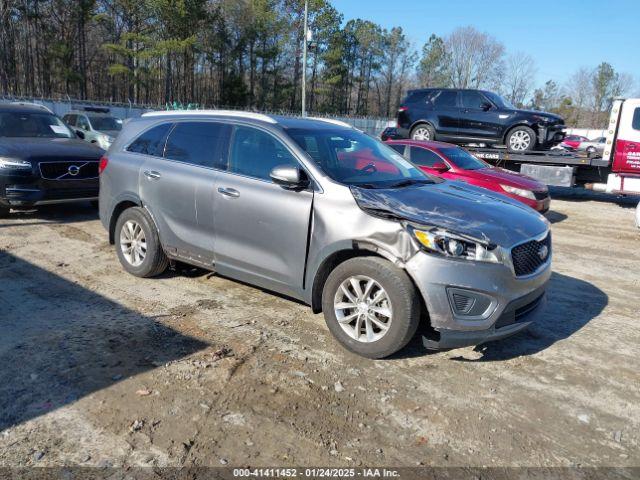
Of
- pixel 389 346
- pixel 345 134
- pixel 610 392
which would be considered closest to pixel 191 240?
pixel 345 134

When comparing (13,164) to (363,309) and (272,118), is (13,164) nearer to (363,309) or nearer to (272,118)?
→ (272,118)

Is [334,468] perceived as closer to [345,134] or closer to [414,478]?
[414,478]

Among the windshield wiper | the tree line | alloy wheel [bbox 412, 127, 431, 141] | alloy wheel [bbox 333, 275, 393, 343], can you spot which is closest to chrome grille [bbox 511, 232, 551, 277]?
alloy wheel [bbox 333, 275, 393, 343]

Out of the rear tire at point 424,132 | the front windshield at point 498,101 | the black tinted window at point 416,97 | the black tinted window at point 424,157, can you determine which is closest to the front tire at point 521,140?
the front windshield at point 498,101

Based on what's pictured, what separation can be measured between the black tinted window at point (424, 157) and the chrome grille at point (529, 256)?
586 cm

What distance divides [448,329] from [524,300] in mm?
693

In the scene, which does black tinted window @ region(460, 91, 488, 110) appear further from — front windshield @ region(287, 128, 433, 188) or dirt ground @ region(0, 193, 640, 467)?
front windshield @ region(287, 128, 433, 188)

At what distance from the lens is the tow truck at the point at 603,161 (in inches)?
486

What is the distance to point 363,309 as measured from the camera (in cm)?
387

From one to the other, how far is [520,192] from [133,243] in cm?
714

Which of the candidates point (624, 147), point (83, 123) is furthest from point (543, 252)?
point (83, 123)

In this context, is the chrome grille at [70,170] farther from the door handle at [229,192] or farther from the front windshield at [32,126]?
the door handle at [229,192]

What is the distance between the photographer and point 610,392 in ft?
12.0

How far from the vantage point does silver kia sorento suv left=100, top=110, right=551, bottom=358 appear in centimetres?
362
